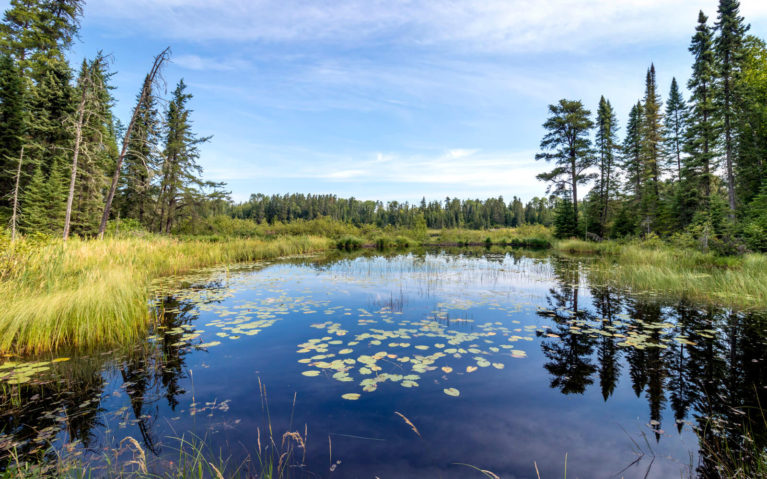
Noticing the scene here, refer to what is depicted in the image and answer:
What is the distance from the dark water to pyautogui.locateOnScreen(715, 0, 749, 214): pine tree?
1600 cm

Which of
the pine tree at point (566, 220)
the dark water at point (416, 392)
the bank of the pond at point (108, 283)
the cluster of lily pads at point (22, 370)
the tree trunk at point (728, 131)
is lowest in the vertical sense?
the dark water at point (416, 392)

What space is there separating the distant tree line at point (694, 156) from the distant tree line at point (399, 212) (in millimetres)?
42137

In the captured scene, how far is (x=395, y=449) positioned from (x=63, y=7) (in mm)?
31598

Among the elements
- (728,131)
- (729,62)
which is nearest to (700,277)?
(728,131)

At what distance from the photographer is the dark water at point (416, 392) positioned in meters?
2.52

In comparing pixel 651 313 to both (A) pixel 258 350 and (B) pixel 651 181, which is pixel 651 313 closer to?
(A) pixel 258 350

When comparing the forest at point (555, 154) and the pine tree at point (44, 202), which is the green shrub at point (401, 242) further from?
the pine tree at point (44, 202)

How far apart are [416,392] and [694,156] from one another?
2625 cm

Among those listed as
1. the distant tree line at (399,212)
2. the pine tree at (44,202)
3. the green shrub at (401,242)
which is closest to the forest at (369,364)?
the pine tree at (44,202)

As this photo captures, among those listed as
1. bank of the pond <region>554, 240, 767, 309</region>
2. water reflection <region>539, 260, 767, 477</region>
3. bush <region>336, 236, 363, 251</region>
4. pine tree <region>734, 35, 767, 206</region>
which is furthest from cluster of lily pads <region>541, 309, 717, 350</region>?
bush <region>336, 236, 363, 251</region>

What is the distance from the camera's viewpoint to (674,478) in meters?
2.25

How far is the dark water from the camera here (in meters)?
2.52

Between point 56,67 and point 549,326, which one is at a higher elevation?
point 56,67

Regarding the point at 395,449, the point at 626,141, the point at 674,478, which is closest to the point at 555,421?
the point at 674,478
